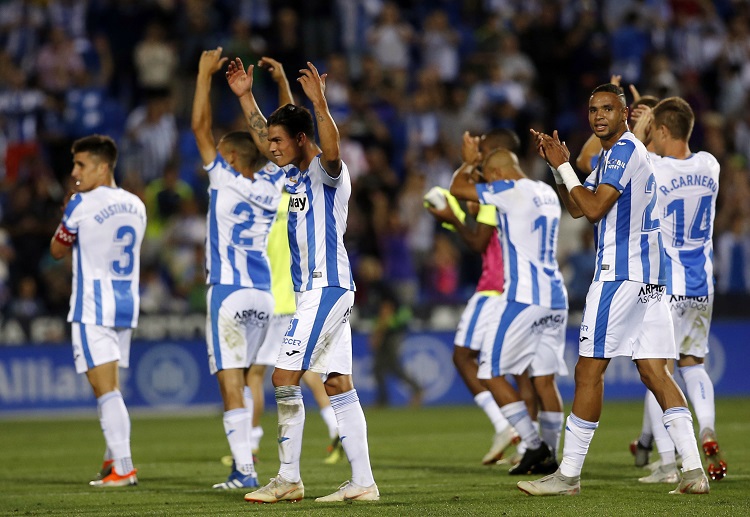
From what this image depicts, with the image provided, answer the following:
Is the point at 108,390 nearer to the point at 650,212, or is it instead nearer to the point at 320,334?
the point at 320,334

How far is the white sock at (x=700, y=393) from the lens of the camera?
33.7 feet

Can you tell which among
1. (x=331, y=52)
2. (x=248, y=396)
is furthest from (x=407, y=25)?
(x=248, y=396)

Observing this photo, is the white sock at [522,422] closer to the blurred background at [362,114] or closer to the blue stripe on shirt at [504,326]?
the blue stripe on shirt at [504,326]

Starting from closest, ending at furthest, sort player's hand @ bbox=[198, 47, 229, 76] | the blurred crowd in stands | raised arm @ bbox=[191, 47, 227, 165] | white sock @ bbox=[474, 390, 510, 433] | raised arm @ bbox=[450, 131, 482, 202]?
raised arm @ bbox=[191, 47, 227, 165] < player's hand @ bbox=[198, 47, 229, 76] < raised arm @ bbox=[450, 131, 482, 202] < white sock @ bbox=[474, 390, 510, 433] < the blurred crowd in stands

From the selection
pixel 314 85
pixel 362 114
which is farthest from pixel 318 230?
pixel 362 114

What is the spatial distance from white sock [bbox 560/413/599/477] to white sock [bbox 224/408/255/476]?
8.16 ft

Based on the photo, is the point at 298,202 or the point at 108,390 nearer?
the point at 298,202

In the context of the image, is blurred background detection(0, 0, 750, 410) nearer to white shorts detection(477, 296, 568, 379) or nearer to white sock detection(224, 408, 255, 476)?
white shorts detection(477, 296, 568, 379)

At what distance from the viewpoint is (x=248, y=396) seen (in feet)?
36.9

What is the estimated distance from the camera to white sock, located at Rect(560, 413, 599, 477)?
343 inches

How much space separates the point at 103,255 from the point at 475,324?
3.58 metres

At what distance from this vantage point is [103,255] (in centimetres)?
1066

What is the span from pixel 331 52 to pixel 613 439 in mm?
12587

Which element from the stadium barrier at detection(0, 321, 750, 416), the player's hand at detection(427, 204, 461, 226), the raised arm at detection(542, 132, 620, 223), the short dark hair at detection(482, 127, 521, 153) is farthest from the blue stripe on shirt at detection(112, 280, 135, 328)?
the stadium barrier at detection(0, 321, 750, 416)
